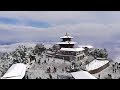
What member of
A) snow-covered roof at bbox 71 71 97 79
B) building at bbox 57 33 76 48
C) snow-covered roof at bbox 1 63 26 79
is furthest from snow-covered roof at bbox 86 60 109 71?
snow-covered roof at bbox 1 63 26 79

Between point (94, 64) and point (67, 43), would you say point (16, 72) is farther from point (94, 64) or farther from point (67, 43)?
point (94, 64)

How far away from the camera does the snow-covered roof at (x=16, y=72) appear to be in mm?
2350

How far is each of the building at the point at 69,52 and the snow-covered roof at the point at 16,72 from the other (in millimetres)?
501

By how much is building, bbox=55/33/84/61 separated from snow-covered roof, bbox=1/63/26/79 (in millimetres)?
501

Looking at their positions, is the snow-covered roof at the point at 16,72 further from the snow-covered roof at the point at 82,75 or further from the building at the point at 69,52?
the snow-covered roof at the point at 82,75

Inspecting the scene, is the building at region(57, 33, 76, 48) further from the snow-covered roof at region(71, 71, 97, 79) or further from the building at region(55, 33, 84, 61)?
the snow-covered roof at region(71, 71, 97, 79)

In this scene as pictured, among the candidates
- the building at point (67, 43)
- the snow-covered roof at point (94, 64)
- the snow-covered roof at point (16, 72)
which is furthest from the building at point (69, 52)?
the snow-covered roof at point (16, 72)

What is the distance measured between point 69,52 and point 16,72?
75 cm

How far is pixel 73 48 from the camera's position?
2.65 meters

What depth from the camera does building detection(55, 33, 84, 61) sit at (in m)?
2.60

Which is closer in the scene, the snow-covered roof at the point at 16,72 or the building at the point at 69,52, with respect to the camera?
the snow-covered roof at the point at 16,72
